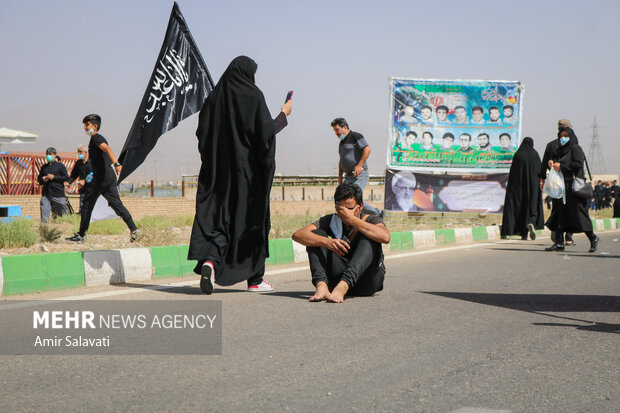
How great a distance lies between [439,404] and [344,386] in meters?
0.44

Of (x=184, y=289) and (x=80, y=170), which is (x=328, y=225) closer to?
(x=184, y=289)

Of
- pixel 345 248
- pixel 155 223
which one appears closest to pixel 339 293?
pixel 345 248

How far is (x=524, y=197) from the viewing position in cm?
1500

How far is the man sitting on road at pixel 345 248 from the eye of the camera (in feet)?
18.6

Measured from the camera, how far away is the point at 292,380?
10.8 feet

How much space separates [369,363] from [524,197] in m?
12.0

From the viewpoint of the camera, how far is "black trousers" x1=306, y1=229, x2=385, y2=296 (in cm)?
570

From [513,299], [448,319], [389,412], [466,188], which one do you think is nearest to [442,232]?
[466,188]

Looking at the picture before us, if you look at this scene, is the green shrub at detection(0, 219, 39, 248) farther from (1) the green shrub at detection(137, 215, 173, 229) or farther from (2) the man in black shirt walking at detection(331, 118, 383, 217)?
(2) the man in black shirt walking at detection(331, 118, 383, 217)

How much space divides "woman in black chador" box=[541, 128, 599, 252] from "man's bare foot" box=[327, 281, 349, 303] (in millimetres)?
6766

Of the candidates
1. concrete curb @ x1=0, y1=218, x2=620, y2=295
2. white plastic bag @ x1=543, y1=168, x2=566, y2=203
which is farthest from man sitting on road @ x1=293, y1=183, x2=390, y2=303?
white plastic bag @ x1=543, y1=168, x2=566, y2=203

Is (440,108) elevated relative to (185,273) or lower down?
elevated

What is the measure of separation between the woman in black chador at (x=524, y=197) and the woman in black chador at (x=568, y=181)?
3.22 m

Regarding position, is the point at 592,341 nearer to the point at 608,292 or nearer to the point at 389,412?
the point at 389,412
